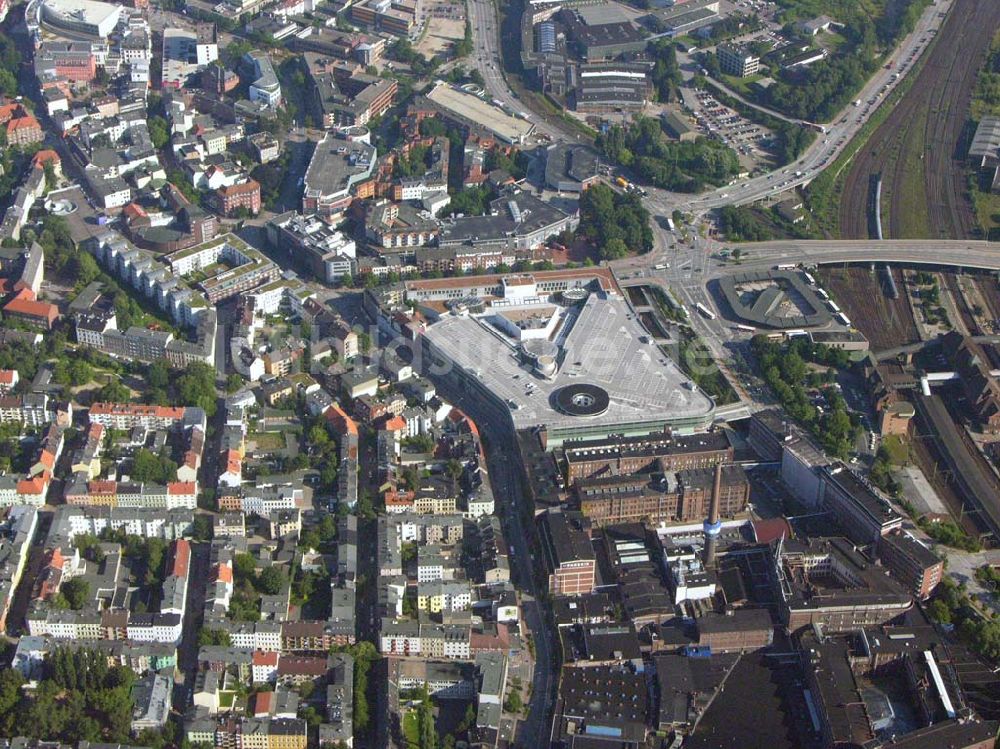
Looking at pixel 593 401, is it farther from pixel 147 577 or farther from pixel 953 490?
pixel 147 577

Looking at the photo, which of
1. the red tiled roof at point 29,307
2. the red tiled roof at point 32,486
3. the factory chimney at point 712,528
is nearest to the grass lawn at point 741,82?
the factory chimney at point 712,528

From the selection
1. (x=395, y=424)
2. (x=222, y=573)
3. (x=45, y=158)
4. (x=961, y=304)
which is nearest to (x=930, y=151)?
(x=961, y=304)

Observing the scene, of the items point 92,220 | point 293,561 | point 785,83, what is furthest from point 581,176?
point 293,561

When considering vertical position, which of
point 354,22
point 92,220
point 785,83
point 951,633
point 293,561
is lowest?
point 951,633

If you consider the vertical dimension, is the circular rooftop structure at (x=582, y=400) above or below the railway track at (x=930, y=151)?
below

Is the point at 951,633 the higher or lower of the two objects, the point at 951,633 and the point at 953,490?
the lower

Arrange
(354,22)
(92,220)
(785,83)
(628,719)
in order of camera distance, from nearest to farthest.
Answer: (628,719), (92,220), (785,83), (354,22)

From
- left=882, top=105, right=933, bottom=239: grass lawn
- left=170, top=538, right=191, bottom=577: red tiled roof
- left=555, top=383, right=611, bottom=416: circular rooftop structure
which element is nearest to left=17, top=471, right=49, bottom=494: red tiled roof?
left=170, top=538, right=191, bottom=577: red tiled roof

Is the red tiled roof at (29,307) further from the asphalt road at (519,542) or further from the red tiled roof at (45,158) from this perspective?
the asphalt road at (519,542)
